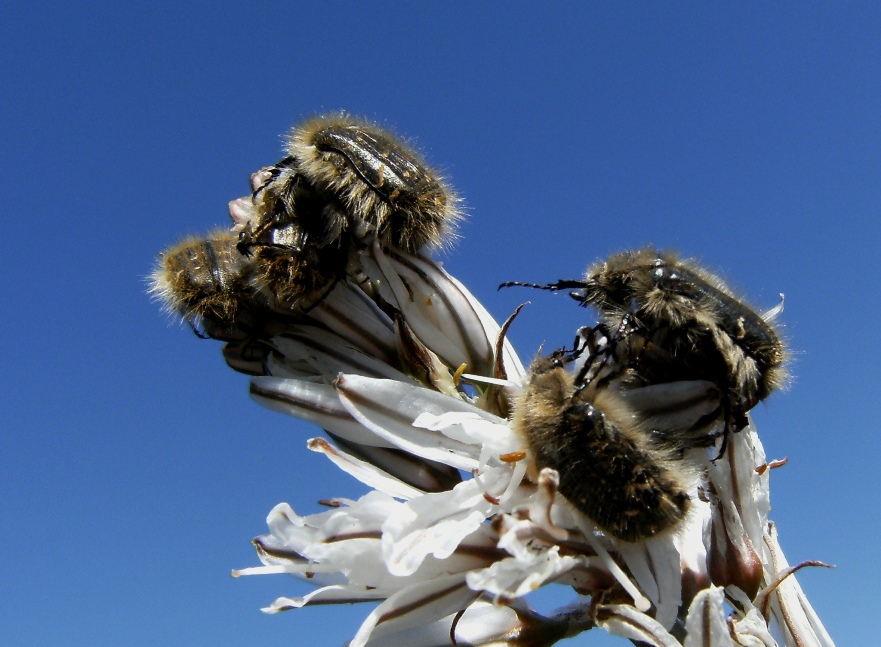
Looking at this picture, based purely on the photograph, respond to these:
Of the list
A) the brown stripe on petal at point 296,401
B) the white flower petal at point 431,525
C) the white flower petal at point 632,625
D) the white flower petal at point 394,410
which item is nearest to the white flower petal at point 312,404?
the brown stripe on petal at point 296,401

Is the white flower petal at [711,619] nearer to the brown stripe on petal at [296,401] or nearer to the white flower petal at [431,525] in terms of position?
the white flower petal at [431,525]

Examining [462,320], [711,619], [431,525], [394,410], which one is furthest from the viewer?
[462,320]

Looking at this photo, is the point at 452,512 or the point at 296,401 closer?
the point at 452,512

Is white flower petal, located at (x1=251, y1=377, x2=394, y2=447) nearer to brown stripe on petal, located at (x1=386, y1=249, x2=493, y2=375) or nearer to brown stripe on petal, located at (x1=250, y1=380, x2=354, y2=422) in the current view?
brown stripe on petal, located at (x1=250, y1=380, x2=354, y2=422)

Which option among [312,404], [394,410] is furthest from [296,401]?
[394,410]

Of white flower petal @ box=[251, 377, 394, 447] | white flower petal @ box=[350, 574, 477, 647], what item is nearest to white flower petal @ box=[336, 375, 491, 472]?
white flower petal @ box=[251, 377, 394, 447]

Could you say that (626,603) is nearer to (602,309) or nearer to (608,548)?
(608,548)

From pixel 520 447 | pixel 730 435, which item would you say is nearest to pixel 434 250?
pixel 520 447

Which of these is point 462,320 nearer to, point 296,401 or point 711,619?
point 296,401
